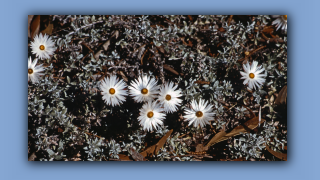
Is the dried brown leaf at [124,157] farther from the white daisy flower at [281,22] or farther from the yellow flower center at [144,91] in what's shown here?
the white daisy flower at [281,22]

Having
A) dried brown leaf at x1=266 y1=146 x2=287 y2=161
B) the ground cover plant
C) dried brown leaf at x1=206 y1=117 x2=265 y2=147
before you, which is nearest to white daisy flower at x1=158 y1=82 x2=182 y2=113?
the ground cover plant

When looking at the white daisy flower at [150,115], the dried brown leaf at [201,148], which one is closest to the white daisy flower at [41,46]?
the white daisy flower at [150,115]

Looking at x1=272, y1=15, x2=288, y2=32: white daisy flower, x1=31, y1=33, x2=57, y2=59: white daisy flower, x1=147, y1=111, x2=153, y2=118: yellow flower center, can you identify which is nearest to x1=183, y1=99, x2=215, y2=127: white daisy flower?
x1=147, y1=111, x2=153, y2=118: yellow flower center

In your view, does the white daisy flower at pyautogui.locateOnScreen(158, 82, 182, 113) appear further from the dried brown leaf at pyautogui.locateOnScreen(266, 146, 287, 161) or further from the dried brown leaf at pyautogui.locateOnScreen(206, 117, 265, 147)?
the dried brown leaf at pyautogui.locateOnScreen(266, 146, 287, 161)

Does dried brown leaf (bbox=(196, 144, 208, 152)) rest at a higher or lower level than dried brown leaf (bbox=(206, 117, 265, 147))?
lower

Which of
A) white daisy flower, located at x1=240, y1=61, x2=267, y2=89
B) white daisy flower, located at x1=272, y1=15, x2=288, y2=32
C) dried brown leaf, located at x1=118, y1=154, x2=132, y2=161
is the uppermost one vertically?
white daisy flower, located at x1=272, y1=15, x2=288, y2=32
